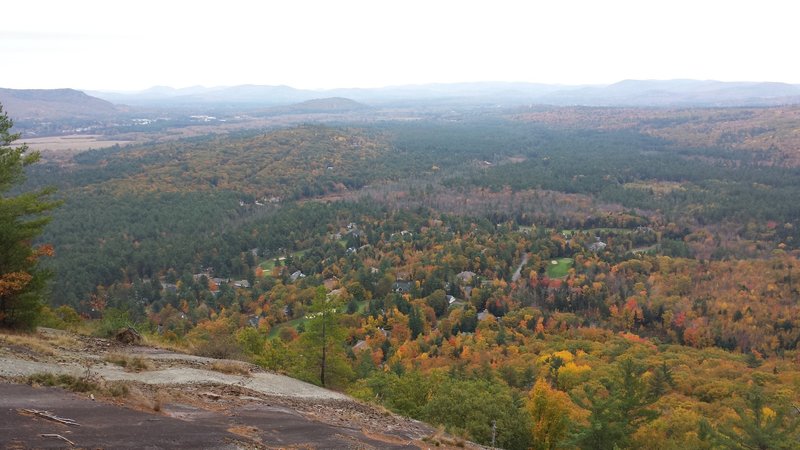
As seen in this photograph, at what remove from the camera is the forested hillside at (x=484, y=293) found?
34.6 metres

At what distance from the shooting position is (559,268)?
4651 inches

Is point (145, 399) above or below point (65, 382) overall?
below

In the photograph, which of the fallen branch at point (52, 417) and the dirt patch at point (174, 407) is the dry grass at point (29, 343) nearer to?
the dirt patch at point (174, 407)

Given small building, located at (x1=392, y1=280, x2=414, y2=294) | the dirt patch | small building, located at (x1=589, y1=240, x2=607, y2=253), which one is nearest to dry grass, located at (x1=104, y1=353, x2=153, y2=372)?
the dirt patch

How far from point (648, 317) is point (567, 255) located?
35.6 m

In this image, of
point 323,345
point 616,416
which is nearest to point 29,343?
point 323,345

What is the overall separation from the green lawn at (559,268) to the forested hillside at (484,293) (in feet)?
1.59

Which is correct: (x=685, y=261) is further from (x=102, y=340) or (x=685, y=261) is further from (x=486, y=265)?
(x=102, y=340)

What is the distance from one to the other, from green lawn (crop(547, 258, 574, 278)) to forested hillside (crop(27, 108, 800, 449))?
0.49 metres

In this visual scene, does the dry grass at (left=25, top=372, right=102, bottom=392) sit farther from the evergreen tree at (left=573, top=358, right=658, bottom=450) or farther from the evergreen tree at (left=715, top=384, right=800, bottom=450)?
→ the evergreen tree at (left=715, top=384, right=800, bottom=450)

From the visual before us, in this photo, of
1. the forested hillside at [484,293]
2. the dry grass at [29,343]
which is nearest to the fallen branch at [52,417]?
the dry grass at [29,343]

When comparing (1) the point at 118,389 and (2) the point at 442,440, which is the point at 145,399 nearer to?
(1) the point at 118,389

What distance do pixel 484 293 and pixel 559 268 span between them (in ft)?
96.8

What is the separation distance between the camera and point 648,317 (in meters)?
93.5
